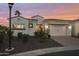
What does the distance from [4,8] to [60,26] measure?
5.55 feet

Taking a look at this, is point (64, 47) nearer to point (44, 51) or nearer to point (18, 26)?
point (44, 51)

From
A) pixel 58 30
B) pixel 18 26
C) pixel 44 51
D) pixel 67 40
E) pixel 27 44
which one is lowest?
pixel 44 51

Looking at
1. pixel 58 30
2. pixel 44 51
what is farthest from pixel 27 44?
pixel 58 30

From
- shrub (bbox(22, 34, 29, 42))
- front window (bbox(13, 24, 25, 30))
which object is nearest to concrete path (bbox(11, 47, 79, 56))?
shrub (bbox(22, 34, 29, 42))

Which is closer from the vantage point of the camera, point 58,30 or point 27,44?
point 27,44

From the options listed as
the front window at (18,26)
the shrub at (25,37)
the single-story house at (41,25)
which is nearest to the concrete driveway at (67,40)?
the single-story house at (41,25)

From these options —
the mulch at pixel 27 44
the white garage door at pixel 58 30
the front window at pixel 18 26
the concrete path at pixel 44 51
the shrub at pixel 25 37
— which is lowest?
the concrete path at pixel 44 51

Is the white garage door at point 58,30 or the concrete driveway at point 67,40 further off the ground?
the white garage door at point 58,30

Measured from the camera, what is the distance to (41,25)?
12.2 meters

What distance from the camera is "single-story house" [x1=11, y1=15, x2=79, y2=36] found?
12.1 m

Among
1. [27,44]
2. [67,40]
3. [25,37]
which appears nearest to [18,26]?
[25,37]

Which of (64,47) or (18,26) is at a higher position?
(18,26)

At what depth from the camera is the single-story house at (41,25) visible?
12117 mm

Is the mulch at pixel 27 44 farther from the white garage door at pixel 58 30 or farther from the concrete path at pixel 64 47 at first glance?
the white garage door at pixel 58 30
